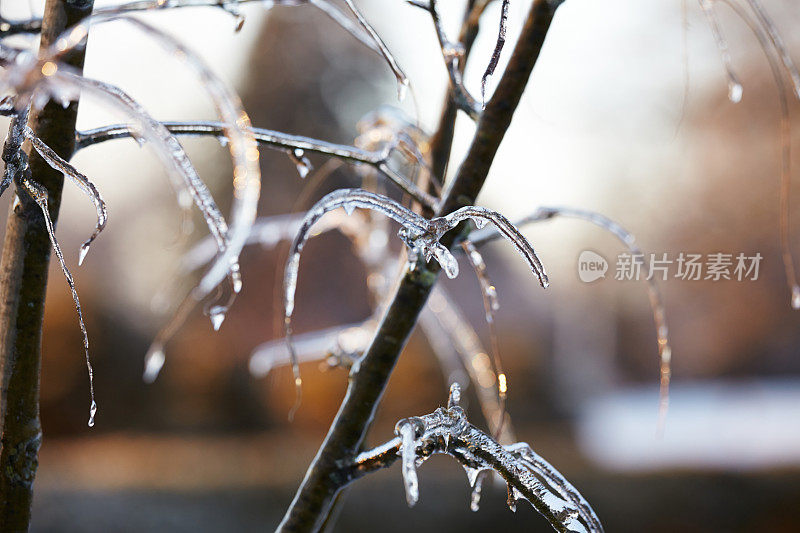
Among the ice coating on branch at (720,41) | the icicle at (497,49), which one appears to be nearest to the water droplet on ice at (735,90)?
the ice coating on branch at (720,41)

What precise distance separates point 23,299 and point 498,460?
0.35 m

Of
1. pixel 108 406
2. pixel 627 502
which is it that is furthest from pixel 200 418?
pixel 627 502

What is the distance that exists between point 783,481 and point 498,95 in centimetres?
554

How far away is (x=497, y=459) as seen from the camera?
1.53 ft

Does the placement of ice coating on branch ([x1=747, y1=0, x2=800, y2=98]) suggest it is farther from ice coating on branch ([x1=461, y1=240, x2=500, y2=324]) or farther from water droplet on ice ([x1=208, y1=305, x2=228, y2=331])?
water droplet on ice ([x1=208, y1=305, x2=228, y2=331])

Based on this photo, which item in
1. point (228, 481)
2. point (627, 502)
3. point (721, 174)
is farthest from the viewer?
point (721, 174)

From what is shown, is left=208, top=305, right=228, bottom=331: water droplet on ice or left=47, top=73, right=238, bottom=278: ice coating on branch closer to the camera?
left=47, top=73, right=238, bottom=278: ice coating on branch

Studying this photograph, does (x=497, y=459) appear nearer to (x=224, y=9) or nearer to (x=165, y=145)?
(x=165, y=145)

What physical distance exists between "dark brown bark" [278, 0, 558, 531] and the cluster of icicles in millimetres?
87

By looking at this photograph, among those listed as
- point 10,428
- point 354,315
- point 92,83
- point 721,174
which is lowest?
point 10,428

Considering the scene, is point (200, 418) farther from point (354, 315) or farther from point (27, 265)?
point (27, 265)

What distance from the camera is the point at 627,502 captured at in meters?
5.02

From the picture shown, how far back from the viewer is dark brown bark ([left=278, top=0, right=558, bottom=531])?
1.84 ft

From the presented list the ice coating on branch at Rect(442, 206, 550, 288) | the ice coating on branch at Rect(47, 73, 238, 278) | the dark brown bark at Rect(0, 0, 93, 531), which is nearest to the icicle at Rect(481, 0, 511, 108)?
the ice coating on branch at Rect(442, 206, 550, 288)
